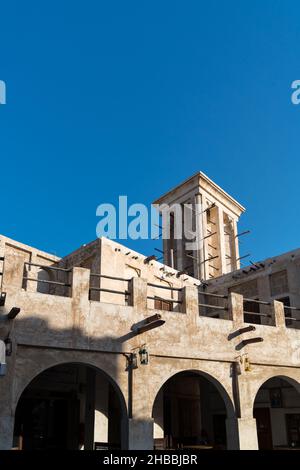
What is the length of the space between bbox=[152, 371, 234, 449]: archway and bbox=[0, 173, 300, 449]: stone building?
6 cm

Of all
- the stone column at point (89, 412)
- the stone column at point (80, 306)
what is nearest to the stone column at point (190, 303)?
the stone column at point (80, 306)

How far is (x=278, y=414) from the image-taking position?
20000 mm

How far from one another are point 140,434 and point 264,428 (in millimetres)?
9246

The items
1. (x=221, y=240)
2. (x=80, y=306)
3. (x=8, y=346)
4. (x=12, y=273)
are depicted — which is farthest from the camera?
(x=221, y=240)

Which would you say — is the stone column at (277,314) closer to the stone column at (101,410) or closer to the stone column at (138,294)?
the stone column at (138,294)

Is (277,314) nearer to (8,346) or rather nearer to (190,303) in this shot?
(190,303)

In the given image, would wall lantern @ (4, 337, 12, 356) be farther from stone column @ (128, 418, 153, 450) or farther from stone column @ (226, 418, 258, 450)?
stone column @ (226, 418, 258, 450)

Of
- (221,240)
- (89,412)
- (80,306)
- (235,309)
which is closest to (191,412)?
(89,412)

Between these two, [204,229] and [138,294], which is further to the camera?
[204,229]
